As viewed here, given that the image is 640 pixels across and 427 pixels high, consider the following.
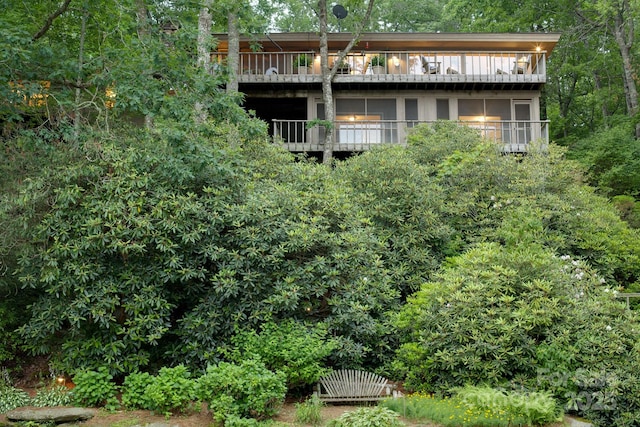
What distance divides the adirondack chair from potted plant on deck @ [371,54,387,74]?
1504cm

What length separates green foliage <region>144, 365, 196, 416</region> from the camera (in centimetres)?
779

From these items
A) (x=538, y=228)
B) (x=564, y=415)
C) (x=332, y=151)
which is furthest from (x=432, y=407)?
(x=332, y=151)

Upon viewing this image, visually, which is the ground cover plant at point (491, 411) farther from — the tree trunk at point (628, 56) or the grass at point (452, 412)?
the tree trunk at point (628, 56)

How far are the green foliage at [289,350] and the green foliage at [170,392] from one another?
2.66 ft

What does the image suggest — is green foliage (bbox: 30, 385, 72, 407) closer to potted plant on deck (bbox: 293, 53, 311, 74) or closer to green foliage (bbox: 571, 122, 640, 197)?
potted plant on deck (bbox: 293, 53, 311, 74)

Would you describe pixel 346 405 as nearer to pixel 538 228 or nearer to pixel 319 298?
pixel 319 298

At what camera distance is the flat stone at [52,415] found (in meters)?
7.61

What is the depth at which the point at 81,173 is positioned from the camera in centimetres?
876

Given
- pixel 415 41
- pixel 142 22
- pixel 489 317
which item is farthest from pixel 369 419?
pixel 415 41

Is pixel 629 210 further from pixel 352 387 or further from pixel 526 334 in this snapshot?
pixel 352 387

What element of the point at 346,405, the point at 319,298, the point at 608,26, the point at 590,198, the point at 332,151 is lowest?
the point at 346,405

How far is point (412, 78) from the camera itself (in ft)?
68.6

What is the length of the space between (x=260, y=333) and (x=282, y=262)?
1.20m

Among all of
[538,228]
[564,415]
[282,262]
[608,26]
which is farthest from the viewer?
[608,26]
